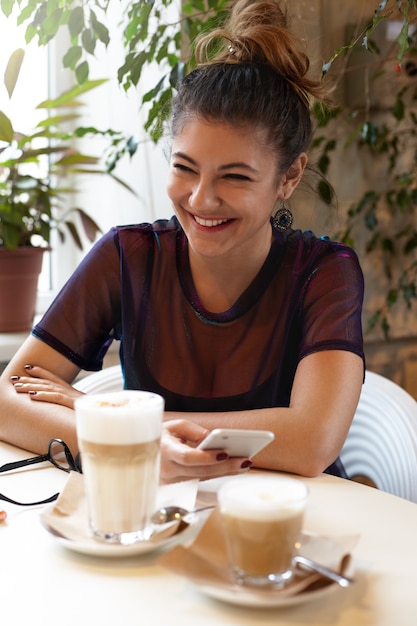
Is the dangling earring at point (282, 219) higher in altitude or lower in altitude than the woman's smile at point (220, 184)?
lower

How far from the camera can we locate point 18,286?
8.27 feet

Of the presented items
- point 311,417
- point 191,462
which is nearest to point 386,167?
point 311,417

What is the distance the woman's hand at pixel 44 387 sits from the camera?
141 cm

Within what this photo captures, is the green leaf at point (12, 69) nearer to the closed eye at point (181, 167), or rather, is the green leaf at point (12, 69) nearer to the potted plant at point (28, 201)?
the potted plant at point (28, 201)

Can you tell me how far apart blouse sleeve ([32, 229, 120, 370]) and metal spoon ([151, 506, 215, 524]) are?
66cm

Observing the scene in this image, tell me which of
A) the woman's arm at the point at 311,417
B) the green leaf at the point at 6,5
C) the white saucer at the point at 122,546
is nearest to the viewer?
the white saucer at the point at 122,546

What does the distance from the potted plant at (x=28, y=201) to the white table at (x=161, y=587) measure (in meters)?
1.49

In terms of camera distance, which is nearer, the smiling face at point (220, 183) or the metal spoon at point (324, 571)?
the metal spoon at point (324, 571)

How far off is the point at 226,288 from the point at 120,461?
0.77 m

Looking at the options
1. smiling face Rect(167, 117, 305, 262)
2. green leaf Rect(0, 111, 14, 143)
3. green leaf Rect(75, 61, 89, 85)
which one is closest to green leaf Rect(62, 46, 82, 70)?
green leaf Rect(75, 61, 89, 85)

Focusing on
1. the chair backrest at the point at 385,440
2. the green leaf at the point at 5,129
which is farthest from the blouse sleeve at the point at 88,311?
the green leaf at the point at 5,129

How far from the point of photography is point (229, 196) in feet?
4.81

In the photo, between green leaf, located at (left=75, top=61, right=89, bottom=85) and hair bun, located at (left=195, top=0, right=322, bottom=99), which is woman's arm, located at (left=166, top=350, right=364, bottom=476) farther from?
green leaf, located at (left=75, top=61, right=89, bottom=85)

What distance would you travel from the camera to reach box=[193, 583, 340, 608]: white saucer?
30.4 inches
